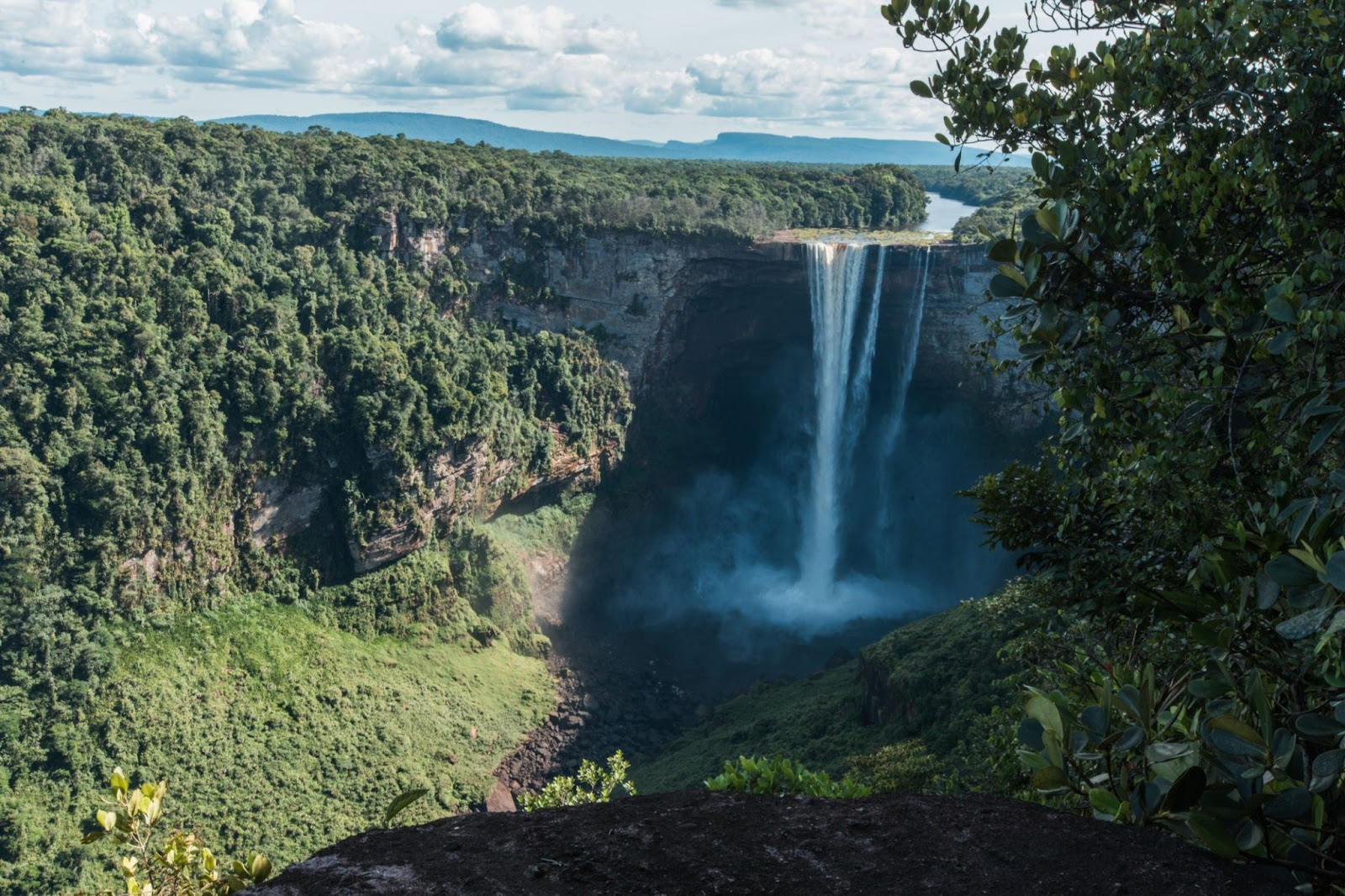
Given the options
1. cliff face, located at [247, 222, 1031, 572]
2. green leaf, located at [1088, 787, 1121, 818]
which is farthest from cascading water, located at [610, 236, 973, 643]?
green leaf, located at [1088, 787, 1121, 818]

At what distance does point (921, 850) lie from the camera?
13.1ft

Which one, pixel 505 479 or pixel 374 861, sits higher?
pixel 374 861

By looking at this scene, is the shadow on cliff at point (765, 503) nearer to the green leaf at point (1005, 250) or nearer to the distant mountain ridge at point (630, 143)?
the green leaf at point (1005, 250)

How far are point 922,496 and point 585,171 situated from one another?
2000 cm

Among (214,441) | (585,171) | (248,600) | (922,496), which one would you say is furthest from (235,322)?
(922,496)

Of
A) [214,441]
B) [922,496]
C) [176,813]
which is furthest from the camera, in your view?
[922,496]

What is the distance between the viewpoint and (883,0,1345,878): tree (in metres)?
3.68

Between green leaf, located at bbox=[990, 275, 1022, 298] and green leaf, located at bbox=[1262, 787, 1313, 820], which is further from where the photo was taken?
green leaf, located at bbox=[990, 275, 1022, 298]

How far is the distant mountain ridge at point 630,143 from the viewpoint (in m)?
122

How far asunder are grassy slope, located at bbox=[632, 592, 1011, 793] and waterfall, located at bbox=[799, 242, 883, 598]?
9.93 metres

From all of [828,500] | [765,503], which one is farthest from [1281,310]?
[765,503]

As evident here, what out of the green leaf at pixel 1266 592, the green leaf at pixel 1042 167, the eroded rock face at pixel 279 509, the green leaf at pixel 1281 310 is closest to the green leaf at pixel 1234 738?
the green leaf at pixel 1266 592

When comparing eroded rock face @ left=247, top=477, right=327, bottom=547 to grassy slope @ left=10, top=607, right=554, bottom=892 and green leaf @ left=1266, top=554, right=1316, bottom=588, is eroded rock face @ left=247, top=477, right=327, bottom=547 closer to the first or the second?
grassy slope @ left=10, top=607, right=554, bottom=892

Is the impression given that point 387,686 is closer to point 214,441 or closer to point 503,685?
point 503,685
